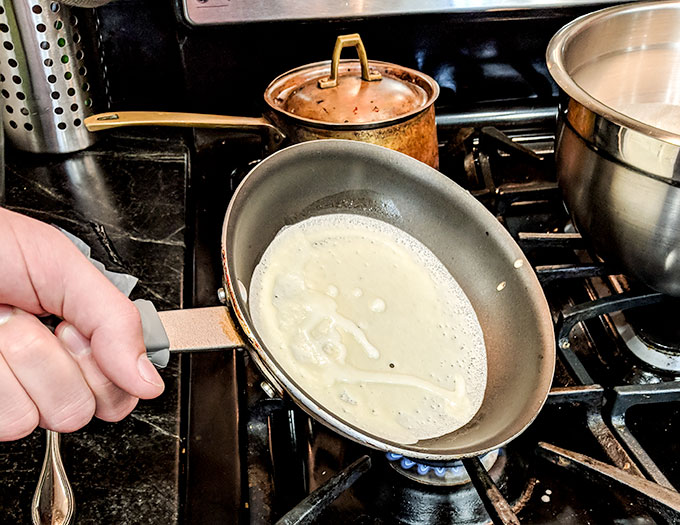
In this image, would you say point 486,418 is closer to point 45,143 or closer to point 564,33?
point 564,33

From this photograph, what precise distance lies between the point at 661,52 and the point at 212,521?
0.67m

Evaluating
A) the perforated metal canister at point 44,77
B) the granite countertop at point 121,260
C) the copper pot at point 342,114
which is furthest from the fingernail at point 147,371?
the perforated metal canister at point 44,77

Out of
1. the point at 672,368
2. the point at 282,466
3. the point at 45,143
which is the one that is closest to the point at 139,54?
the point at 45,143

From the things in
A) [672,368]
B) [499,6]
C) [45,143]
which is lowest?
[672,368]

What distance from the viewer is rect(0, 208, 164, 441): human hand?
1.27ft

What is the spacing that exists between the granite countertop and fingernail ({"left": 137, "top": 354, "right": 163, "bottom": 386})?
0.35 ft

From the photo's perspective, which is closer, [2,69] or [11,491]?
[11,491]

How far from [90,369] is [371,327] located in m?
0.25

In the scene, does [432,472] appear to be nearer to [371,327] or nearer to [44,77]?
[371,327]

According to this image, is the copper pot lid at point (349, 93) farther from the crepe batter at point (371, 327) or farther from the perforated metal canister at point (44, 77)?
the perforated metal canister at point (44, 77)

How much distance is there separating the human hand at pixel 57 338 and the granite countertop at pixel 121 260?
0.26 ft

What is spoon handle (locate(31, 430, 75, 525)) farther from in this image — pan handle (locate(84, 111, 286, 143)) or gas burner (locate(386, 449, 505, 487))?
pan handle (locate(84, 111, 286, 143))

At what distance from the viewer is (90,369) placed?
422 mm

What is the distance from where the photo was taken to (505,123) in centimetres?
98
